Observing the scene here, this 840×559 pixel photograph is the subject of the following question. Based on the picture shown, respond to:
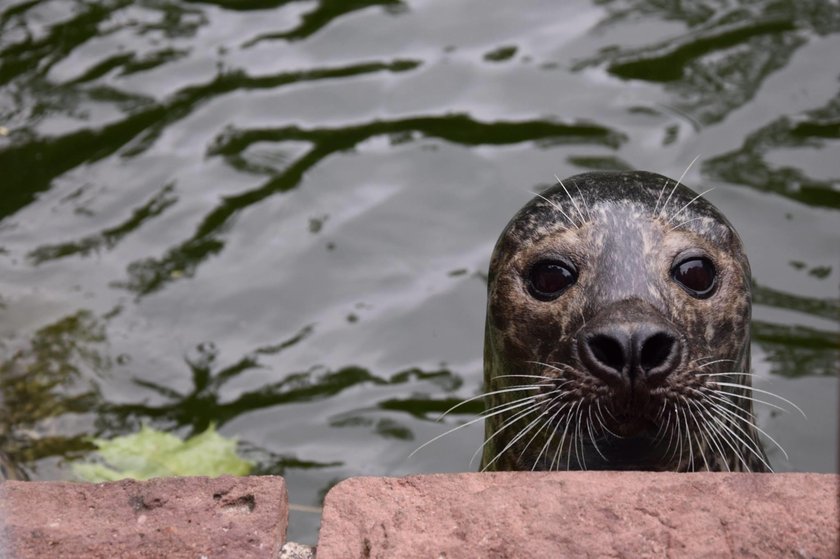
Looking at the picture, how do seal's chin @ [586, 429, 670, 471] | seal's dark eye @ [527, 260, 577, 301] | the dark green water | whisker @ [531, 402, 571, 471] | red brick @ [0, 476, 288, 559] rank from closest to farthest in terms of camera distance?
1. red brick @ [0, 476, 288, 559]
2. whisker @ [531, 402, 571, 471]
3. seal's chin @ [586, 429, 670, 471]
4. seal's dark eye @ [527, 260, 577, 301]
5. the dark green water

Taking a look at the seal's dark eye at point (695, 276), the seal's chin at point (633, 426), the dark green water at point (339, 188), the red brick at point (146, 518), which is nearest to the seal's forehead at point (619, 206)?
the seal's dark eye at point (695, 276)

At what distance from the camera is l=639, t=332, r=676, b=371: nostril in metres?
4.06

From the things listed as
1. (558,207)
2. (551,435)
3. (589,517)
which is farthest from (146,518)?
(558,207)

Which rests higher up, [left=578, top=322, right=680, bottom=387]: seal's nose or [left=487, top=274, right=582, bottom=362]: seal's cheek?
[left=578, top=322, right=680, bottom=387]: seal's nose

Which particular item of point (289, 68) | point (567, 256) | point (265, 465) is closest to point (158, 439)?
point (265, 465)

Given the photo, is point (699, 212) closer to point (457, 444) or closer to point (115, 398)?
point (457, 444)

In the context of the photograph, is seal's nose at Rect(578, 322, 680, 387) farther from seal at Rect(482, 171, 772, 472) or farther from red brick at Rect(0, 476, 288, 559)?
red brick at Rect(0, 476, 288, 559)

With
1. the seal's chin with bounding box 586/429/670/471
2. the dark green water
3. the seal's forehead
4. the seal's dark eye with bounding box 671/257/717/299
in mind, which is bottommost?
the dark green water

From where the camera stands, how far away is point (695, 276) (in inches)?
179

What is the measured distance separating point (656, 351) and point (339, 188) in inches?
193

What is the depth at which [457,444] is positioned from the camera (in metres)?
7.28

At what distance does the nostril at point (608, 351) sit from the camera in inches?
160

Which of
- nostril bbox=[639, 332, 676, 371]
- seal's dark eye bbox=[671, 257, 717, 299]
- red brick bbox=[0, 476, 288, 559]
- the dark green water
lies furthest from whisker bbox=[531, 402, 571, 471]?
the dark green water

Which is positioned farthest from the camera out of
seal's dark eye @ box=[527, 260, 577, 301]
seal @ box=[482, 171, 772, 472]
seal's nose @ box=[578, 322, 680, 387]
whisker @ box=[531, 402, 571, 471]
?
seal's dark eye @ box=[527, 260, 577, 301]
